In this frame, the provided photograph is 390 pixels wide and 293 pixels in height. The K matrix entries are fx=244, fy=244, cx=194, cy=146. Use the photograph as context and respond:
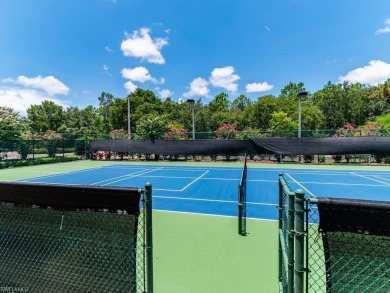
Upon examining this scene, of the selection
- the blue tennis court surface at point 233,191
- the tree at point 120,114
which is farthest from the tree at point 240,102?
the blue tennis court surface at point 233,191

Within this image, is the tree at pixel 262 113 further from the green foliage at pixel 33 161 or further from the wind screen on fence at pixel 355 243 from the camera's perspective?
the wind screen on fence at pixel 355 243

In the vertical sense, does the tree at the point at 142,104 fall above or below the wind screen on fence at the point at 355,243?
above

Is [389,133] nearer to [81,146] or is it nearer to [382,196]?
[382,196]

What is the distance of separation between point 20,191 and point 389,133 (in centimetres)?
1881

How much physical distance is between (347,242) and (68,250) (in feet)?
7.40

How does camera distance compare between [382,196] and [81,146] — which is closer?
[382,196]

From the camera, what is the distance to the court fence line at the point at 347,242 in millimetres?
1395

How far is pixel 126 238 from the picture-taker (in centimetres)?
200

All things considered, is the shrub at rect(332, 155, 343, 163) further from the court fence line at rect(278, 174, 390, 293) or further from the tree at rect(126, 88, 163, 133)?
the tree at rect(126, 88, 163, 133)

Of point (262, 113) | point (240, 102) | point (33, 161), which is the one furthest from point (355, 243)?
point (240, 102)

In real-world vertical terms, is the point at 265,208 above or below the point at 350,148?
below

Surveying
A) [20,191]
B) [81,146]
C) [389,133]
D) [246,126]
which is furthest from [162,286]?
[246,126]

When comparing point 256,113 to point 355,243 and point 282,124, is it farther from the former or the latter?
point 355,243

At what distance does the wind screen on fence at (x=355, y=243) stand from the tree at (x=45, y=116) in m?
50.5
